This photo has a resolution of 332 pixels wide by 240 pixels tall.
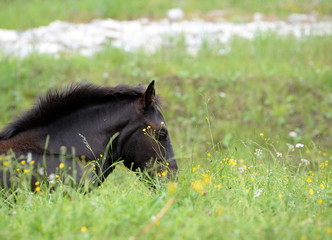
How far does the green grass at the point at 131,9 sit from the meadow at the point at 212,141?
8 cm

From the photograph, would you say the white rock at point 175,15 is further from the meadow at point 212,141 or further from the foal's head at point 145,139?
the foal's head at point 145,139

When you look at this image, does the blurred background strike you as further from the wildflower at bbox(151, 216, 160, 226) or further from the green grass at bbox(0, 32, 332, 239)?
the wildflower at bbox(151, 216, 160, 226)

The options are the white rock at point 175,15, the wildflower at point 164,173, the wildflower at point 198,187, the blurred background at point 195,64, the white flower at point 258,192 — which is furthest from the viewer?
the white rock at point 175,15

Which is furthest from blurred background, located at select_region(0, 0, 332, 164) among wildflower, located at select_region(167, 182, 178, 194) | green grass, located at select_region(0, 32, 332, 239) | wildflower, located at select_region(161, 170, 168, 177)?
wildflower, located at select_region(167, 182, 178, 194)

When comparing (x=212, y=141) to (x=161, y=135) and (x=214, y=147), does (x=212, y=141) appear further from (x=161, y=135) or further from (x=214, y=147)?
(x=161, y=135)

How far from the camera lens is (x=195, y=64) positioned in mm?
11648

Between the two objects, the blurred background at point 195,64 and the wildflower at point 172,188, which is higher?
the wildflower at point 172,188

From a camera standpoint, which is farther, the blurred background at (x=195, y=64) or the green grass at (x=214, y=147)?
the blurred background at (x=195, y=64)

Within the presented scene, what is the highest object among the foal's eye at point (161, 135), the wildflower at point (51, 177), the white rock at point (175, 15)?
the foal's eye at point (161, 135)

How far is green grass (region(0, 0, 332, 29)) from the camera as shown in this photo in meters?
15.9

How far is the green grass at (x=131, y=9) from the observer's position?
52.3ft

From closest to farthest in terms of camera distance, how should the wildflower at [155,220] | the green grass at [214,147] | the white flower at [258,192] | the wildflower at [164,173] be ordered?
the wildflower at [155,220] → the green grass at [214,147] → the white flower at [258,192] → the wildflower at [164,173]

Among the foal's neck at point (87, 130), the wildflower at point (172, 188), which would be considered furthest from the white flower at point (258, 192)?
the foal's neck at point (87, 130)

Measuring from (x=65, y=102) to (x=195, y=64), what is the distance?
6598mm
